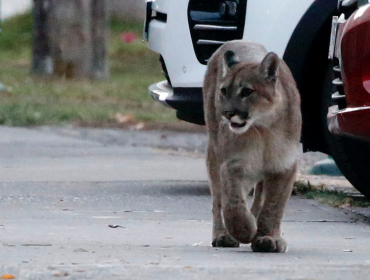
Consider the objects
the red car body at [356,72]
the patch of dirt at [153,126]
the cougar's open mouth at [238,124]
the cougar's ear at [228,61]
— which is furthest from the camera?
the patch of dirt at [153,126]

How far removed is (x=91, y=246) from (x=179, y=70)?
6.77 ft

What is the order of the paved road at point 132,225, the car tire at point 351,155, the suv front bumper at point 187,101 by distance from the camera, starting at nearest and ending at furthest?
the paved road at point 132,225 < the car tire at point 351,155 < the suv front bumper at point 187,101

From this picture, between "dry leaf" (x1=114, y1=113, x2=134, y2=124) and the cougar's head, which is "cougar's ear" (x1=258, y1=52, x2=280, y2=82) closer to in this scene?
the cougar's head

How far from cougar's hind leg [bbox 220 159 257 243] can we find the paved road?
112mm

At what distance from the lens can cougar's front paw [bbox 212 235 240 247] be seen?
16.9 ft

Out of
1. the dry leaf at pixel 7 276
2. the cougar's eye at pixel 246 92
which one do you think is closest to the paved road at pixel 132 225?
the dry leaf at pixel 7 276

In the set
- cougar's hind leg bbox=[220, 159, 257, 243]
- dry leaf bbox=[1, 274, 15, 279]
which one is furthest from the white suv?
dry leaf bbox=[1, 274, 15, 279]

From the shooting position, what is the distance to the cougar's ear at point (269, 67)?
488 centimetres

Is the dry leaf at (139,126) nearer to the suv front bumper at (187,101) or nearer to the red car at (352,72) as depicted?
the suv front bumper at (187,101)

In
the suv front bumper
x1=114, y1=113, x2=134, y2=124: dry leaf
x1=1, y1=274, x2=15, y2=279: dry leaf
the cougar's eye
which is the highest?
the cougar's eye

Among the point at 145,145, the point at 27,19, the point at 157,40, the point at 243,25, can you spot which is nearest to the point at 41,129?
the point at 145,145

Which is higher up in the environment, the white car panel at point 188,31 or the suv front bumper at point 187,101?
the white car panel at point 188,31

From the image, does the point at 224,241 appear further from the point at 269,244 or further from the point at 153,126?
the point at 153,126

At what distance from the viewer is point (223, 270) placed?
4.27m
